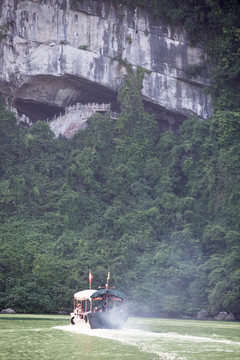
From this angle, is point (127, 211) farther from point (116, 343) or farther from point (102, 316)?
point (116, 343)

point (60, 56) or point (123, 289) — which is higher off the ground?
point (60, 56)

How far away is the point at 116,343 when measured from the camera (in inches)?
539

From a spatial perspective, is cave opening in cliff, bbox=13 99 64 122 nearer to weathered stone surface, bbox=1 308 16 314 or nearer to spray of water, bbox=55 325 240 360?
weathered stone surface, bbox=1 308 16 314

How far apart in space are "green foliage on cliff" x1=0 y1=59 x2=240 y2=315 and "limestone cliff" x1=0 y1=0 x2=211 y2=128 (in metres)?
1.54

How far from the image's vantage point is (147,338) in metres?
14.9

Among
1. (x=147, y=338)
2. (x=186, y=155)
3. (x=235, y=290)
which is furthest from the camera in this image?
(x=186, y=155)

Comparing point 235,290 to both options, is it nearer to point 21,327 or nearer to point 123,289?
point 123,289

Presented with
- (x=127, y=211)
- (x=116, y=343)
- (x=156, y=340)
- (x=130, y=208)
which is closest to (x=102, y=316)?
(x=156, y=340)

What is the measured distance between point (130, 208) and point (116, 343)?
60.8 ft

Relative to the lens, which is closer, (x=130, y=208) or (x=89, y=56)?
(x=130, y=208)

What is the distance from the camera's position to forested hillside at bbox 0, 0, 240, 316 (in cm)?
2542

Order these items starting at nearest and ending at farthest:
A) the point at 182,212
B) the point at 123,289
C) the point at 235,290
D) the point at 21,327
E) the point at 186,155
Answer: the point at 21,327, the point at 235,290, the point at 123,289, the point at 182,212, the point at 186,155

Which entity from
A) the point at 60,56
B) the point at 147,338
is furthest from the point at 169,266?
the point at 60,56

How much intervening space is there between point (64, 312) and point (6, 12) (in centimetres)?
2113
